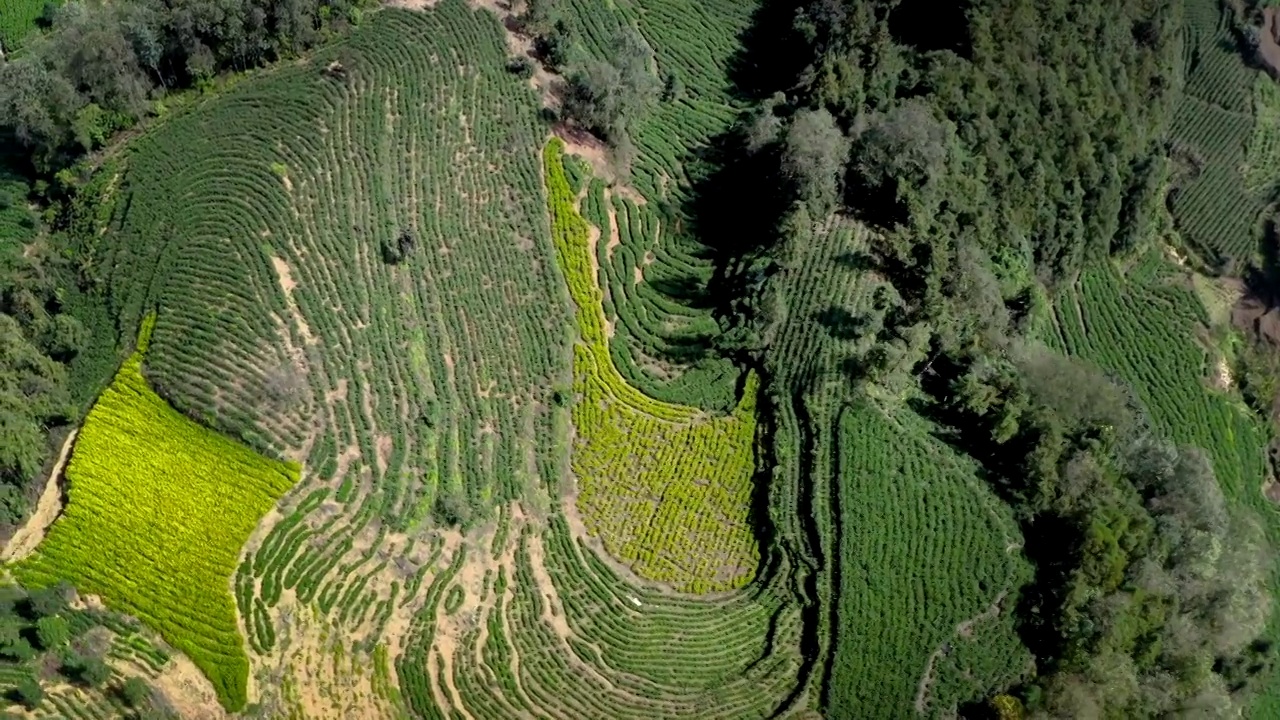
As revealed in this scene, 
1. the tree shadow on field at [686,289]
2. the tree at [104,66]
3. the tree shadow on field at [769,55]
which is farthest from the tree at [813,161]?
the tree at [104,66]

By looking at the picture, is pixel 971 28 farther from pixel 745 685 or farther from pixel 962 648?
pixel 745 685

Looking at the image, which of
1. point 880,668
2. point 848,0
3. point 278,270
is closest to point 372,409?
point 278,270

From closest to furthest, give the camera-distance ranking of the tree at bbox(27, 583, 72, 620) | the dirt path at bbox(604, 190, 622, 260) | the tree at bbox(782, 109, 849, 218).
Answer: the tree at bbox(27, 583, 72, 620) → the tree at bbox(782, 109, 849, 218) → the dirt path at bbox(604, 190, 622, 260)

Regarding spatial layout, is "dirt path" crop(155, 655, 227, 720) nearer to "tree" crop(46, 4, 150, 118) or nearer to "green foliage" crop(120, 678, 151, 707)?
"green foliage" crop(120, 678, 151, 707)

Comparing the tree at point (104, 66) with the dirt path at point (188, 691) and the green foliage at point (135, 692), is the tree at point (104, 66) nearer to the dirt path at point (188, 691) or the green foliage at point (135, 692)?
the dirt path at point (188, 691)

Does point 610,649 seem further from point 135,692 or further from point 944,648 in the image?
point 135,692

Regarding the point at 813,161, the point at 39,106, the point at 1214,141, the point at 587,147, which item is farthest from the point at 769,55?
the point at 39,106

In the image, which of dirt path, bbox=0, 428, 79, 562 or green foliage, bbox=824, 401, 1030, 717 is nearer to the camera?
dirt path, bbox=0, 428, 79, 562

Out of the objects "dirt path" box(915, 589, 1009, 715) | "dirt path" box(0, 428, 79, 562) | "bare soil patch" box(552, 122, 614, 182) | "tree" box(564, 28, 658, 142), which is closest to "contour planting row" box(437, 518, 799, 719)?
"dirt path" box(915, 589, 1009, 715)
